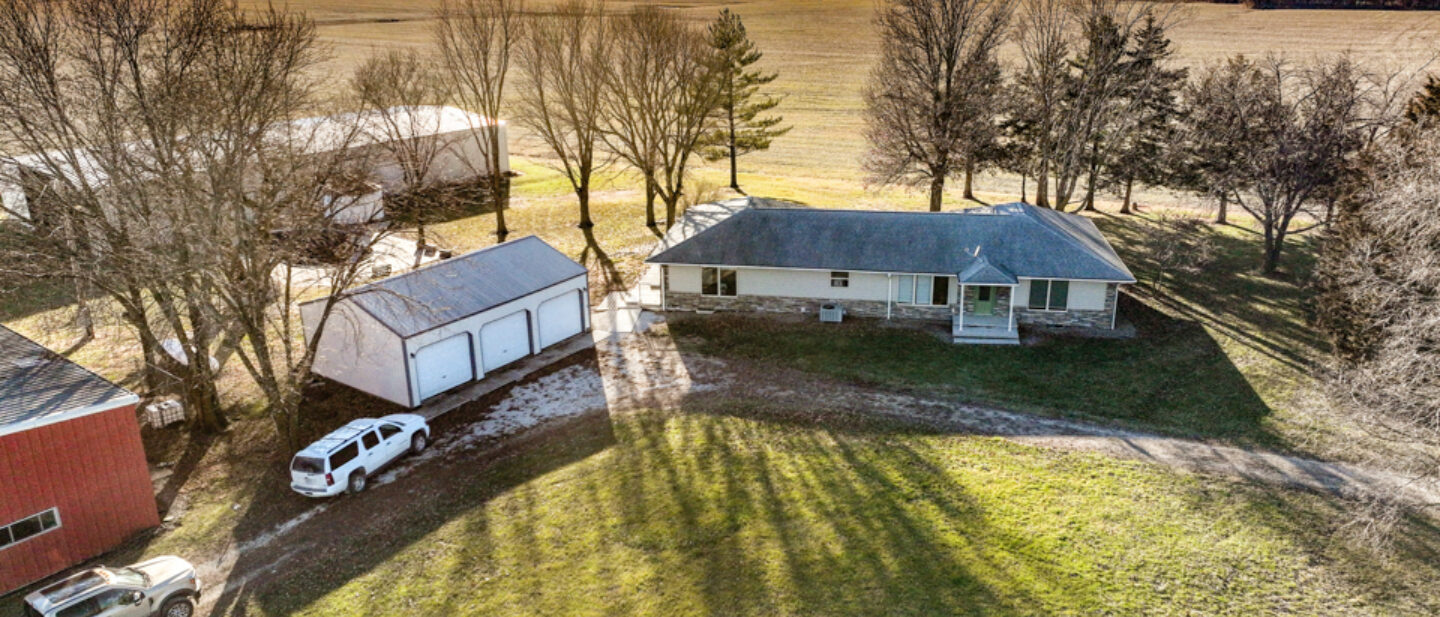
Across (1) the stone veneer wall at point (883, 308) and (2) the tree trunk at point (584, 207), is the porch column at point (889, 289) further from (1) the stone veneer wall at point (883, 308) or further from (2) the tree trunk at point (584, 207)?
(2) the tree trunk at point (584, 207)

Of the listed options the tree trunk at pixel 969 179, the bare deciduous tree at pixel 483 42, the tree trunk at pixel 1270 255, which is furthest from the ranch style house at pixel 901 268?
the bare deciduous tree at pixel 483 42

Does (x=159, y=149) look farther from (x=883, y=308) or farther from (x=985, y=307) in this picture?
(x=985, y=307)

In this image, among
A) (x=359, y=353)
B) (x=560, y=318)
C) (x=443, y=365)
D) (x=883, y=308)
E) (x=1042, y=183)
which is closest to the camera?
(x=359, y=353)

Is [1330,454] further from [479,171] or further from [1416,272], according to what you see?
[479,171]

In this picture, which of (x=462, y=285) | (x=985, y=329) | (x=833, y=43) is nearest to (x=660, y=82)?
(x=462, y=285)

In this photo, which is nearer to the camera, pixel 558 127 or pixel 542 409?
pixel 542 409

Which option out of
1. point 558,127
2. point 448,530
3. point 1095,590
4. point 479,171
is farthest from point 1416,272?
point 479,171

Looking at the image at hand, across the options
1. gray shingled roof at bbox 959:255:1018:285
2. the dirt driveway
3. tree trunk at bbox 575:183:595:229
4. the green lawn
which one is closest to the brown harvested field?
tree trunk at bbox 575:183:595:229
